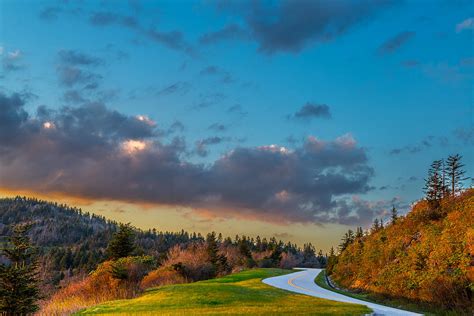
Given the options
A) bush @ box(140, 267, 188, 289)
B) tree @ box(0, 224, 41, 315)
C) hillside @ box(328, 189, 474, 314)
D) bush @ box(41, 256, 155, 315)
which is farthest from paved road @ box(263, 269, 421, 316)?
tree @ box(0, 224, 41, 315)

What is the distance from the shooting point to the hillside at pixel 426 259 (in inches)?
1158

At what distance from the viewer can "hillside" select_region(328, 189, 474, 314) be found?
2942 cm

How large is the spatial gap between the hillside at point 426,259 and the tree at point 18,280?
2617 centimetres

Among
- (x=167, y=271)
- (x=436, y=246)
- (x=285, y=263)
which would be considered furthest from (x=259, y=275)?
(x=285, y=263)

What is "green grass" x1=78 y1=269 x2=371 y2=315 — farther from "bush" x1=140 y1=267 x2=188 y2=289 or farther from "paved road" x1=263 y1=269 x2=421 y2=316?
"bush" x1=140 y1=267 x2=188 y2=289

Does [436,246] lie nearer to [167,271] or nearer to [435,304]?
[435,304]

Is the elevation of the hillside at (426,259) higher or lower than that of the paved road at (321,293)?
higher

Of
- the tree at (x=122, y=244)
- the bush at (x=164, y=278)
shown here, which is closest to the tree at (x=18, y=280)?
the bush at (x=164, y=278)

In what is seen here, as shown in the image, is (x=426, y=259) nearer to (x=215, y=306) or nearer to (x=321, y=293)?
(x=321, y=293)

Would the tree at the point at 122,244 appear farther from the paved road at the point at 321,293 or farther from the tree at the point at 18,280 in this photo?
the tree at the point at 18,280

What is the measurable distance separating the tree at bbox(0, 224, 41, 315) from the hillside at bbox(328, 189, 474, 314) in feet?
85.9

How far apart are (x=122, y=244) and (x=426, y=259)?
3780 cm

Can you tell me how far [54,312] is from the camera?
92.4ft

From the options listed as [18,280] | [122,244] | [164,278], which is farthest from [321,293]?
[122,244]
